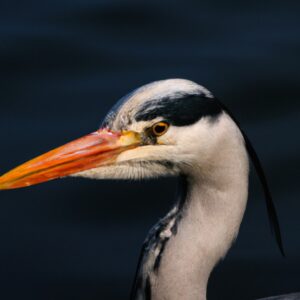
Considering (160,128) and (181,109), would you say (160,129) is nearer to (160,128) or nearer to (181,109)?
(160,128)

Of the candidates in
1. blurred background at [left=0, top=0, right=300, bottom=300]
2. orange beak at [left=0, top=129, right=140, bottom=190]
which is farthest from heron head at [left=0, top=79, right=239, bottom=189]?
blurred background at [left=0, top=0, right=300, bottom=300]

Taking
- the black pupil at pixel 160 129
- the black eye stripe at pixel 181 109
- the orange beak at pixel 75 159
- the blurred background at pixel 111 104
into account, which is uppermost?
the black eye stripe at pixel 181 109

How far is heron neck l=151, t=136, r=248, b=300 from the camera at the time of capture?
3061 mm

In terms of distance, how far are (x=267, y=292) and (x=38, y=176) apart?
1.70 meters

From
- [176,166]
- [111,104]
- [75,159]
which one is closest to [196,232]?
[176,166]

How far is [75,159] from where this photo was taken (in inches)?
121

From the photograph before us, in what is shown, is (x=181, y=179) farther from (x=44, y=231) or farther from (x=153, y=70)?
(x=153, y=70)

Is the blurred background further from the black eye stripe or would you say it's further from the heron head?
the black eye stripe

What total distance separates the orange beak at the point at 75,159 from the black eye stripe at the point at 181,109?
180 mm

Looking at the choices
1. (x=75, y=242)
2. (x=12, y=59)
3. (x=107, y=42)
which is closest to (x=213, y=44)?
(x=107, y=42)

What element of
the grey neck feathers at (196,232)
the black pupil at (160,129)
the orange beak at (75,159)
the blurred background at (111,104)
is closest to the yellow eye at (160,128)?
the black pupil at (160,129)

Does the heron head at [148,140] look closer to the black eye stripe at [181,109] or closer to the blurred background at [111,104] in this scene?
the black eye stripe at [181,109]

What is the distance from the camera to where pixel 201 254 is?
10.3 ft

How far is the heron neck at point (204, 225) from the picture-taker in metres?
3.06
